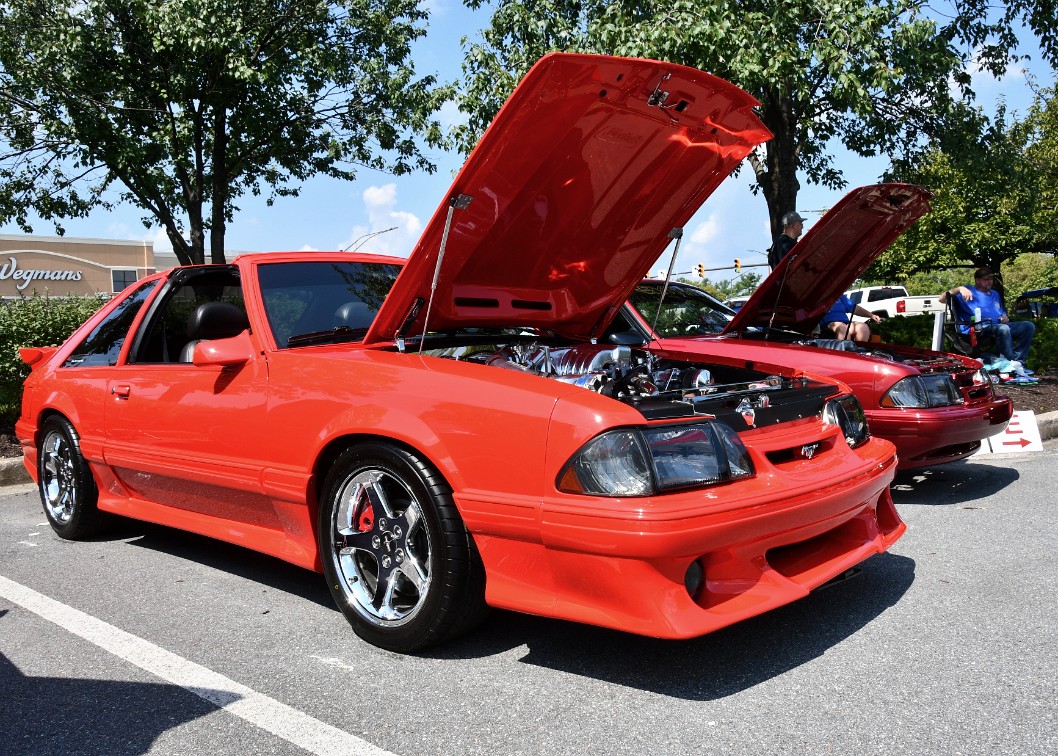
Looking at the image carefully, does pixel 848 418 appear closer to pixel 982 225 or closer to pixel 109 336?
pixel 109 336

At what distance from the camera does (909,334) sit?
34.5 feet

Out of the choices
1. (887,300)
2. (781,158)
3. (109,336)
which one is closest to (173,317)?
(109,336)

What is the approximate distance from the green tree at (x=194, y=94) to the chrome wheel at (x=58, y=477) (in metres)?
7.06

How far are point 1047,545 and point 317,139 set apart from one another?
11819 millimetres

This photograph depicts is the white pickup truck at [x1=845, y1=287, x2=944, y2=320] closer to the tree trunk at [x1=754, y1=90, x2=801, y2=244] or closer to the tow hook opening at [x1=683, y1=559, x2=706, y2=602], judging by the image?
the tree trunk at [x1=754, y1=90, x2=801, y2=244]

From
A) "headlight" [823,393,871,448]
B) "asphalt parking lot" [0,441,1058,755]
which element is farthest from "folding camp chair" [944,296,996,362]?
"headlight" [823,393,871,448]

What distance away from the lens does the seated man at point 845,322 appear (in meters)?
7.71

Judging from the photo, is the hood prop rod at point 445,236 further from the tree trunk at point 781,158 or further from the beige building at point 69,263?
the beige building at point 69,263

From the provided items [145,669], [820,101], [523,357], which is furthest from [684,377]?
[820,101]

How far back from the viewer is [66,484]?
16.2 feet

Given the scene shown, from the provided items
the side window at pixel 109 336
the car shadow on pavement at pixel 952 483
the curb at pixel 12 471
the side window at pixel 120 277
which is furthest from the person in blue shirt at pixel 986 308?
the side window at pixel 120 277

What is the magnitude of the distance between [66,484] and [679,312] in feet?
13.7

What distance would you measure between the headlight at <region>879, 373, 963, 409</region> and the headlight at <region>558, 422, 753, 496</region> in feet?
9.17

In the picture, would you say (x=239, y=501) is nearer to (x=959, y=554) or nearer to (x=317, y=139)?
(x=959, y=554)
